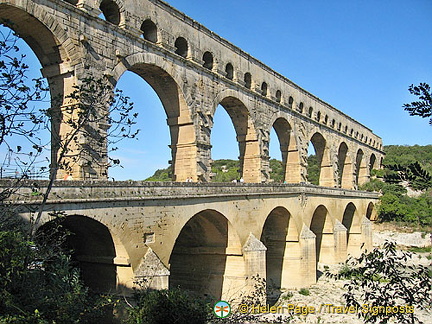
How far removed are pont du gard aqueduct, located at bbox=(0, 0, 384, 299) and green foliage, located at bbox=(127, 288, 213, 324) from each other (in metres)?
1.87

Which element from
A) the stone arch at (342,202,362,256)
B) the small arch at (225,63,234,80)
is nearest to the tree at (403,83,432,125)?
the small arch at (225,63,234,80)

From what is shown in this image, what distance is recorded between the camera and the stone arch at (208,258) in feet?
53.7

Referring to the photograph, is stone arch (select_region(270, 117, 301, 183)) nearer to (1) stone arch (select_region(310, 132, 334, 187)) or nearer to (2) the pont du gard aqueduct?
(2) the pont du gard aqueduct

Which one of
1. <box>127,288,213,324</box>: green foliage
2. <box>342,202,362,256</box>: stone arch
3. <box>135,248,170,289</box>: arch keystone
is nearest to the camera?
<box>127,288,213,324</box>: green foliage

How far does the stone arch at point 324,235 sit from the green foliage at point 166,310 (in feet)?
62.9

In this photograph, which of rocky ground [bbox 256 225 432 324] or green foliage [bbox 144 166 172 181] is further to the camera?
green foliage [bbox 144 166 172 181]

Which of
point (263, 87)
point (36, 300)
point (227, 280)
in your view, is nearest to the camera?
point (36, 300)

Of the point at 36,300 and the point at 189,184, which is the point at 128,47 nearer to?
the point at 189,184

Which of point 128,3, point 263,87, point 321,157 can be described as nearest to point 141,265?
point 128,3

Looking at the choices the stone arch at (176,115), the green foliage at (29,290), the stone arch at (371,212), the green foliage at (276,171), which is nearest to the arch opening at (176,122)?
the stone arch at (176,115)

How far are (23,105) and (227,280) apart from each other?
38.7ft

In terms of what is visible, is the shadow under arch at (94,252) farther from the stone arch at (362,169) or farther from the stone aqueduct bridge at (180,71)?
the stone arch at (362,169)

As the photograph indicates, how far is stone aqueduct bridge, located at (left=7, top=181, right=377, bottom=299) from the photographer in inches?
411

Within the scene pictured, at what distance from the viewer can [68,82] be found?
13.0 metres
